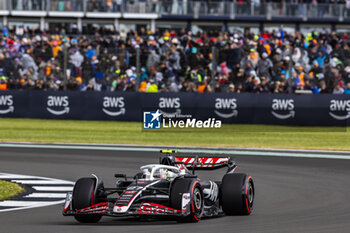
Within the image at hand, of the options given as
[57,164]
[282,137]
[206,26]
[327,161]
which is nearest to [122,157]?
[57,164]

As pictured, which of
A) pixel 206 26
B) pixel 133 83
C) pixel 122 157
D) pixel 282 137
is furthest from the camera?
pixel 206 26

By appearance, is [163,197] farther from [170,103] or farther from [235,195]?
[170,103]

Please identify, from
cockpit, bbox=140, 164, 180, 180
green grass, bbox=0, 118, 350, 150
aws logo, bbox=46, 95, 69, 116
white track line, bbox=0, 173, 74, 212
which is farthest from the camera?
aws logo, bbox=46, 95, 69, 116

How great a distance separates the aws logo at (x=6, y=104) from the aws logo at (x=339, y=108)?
1156 centimetres

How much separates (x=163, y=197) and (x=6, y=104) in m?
21.6

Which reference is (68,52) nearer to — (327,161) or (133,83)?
(133,83)

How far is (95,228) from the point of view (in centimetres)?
879

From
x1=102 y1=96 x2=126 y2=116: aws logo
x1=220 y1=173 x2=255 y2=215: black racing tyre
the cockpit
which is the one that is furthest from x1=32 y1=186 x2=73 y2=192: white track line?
x1=102 y1=96 x2=126 y2=116: aws logo

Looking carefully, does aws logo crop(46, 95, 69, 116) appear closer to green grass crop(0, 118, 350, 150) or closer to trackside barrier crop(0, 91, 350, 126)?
trackside barrier crop(0, 91, 350, 126)

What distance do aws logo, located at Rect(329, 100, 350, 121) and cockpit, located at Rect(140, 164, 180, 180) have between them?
17794 millimetres

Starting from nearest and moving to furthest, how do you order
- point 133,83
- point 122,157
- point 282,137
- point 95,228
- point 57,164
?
1. point 95,228
2. point 57,164
3. point 122,157
4. point 282,137
5. point 133,83

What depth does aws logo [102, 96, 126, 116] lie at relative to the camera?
2891cm

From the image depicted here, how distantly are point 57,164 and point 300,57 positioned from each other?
41.1 feet

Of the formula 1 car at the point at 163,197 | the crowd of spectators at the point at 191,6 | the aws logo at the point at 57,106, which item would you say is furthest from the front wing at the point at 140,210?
the crowd of spectators at the point at 191,6
